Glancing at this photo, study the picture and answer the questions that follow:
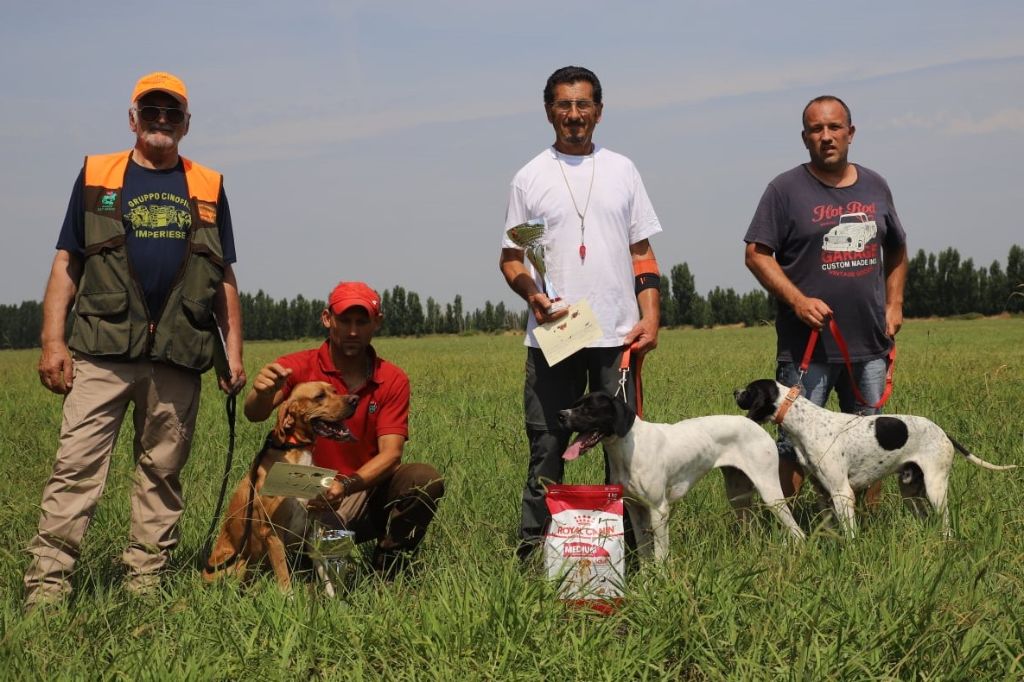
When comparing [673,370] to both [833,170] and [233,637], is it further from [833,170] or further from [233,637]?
[233,637]

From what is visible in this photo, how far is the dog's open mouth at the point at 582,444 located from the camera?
162 inches

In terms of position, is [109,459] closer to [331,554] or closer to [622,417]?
[331,554]

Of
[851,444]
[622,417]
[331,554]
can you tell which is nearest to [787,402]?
[851,444]

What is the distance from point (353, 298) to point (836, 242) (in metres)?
2.71

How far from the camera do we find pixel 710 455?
461cm

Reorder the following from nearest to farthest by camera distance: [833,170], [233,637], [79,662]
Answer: [79,662] < [233,637] < [833,170]

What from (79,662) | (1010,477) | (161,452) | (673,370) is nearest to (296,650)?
(79,662)

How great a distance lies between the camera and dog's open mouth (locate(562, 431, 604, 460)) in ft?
13.5

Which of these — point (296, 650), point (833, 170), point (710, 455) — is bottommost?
point (296, 650)

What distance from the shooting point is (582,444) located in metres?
4.15

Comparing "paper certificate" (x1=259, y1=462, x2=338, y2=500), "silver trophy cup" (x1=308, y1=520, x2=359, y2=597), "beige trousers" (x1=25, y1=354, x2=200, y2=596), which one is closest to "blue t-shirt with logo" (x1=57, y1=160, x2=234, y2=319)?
"beige trousers" (x1=25, y1=354, x2=200, y2=596)

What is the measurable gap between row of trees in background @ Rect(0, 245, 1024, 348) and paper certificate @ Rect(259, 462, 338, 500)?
5634 cm

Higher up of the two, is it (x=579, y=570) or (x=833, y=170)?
(x=833, y=170)

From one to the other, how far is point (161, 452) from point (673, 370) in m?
11.7
